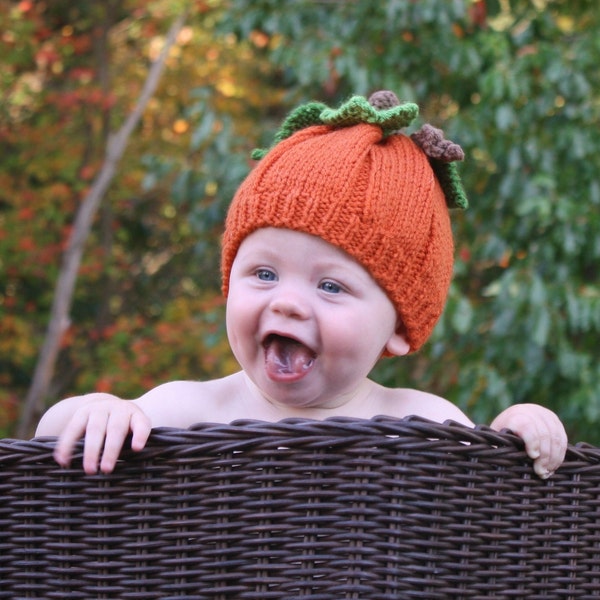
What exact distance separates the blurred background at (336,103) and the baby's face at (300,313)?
179cm

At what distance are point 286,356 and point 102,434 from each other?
454 mm

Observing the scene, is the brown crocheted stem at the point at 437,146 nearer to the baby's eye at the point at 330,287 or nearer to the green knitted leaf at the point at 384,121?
the green knitted leaf at the point at 384,121

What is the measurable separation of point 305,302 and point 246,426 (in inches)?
14.5

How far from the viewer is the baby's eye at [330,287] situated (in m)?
1.67

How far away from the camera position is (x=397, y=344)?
6.10ft

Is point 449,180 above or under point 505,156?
under

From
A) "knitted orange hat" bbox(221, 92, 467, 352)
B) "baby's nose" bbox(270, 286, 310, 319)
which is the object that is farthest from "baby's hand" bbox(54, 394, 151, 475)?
"knitted orange hat" bbox(221, 92, 467, 352)

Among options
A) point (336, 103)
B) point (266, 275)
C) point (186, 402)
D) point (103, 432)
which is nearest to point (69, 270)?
point (336, 103)

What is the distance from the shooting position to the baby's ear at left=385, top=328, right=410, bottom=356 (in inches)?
73.0

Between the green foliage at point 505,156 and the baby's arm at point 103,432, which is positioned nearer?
the baby's arm at point 103,432

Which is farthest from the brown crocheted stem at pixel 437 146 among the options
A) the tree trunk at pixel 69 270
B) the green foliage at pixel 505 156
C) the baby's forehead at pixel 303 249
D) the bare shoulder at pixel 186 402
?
the tree trunk at pixel 69 270

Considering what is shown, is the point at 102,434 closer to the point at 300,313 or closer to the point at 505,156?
the point at 300,313

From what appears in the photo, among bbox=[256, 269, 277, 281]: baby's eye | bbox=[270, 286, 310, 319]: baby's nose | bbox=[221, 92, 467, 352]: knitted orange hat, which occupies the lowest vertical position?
bbox=[270, 286, 310, 319]: baby's nose

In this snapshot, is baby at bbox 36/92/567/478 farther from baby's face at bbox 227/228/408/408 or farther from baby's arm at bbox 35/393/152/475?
baby's arm at bbox 35/393/152/475
